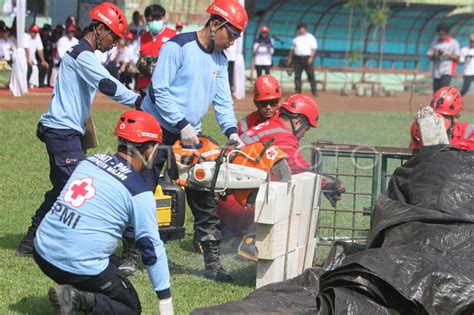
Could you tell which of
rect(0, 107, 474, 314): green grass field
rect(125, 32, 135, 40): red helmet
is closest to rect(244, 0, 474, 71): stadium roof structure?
rect(125, 32, 135, 40): red helmet

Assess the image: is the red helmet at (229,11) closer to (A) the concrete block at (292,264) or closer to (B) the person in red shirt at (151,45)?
(A) the concrete block at (292,264)

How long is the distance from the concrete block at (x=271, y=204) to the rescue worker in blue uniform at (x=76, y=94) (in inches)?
55.6

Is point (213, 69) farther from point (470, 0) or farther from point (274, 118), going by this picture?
point (470, 0)

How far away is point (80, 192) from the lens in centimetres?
565

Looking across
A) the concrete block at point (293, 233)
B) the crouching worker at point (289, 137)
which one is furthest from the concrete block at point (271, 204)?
the crouching worker at point (289, 137)

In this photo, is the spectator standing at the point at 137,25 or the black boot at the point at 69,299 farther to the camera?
the spectator standing at the point at 137,25

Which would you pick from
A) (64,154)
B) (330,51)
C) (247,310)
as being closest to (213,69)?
(64,154)

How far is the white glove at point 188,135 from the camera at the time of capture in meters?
7.37

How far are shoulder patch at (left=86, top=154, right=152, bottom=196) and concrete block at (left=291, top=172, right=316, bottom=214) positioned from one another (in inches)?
73.7

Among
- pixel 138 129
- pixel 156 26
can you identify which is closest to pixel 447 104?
pixel 138 129

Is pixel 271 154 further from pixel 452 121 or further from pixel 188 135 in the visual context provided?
pixel 452 121

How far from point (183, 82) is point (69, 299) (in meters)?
2.45

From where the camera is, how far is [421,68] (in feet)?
124

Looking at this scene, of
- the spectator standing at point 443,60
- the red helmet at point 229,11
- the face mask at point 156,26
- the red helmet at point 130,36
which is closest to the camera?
the red helmet at point 229,11
